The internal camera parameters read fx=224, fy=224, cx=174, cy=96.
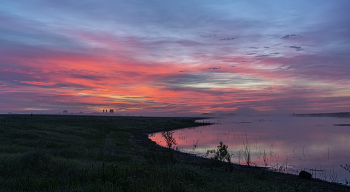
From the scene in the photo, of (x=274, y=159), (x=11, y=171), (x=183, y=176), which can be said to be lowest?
(x=274, y=159)

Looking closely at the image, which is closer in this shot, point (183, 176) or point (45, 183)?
point (45, 183)

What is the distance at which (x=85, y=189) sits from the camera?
8.04 metres

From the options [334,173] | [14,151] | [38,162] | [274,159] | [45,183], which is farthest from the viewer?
[274,159]

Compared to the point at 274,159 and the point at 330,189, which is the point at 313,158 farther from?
the point at 330,189

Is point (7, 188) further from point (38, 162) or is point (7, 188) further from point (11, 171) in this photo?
point (38, 162)

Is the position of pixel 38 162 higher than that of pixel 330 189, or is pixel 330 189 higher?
pixel 38 162

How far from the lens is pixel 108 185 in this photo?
8766mm

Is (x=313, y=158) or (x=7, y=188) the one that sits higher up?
(x=7, y=188)

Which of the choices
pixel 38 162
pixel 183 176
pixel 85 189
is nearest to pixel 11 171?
pixel 38 162

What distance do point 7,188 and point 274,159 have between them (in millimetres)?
24211

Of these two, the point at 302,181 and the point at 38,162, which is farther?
the point at 302,181

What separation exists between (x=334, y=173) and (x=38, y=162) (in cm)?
2197

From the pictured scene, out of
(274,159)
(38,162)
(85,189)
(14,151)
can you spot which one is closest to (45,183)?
(85,189)

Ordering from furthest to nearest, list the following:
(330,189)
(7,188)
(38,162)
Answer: (330,189), (38,162), (7,188)
